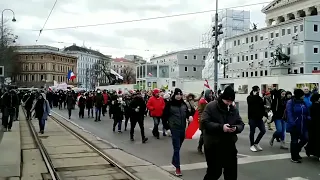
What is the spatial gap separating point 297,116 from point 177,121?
10.5 feet

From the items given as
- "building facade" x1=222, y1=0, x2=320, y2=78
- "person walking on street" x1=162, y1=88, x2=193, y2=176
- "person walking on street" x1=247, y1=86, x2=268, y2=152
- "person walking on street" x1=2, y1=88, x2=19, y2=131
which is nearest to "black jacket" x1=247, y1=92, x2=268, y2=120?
"person walking on street" x1=247, y1=86, x2=268, y2=152

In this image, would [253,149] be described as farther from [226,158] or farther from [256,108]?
[226,158]

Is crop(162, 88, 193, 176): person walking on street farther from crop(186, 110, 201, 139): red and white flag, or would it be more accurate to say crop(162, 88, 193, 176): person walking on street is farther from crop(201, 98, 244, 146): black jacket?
crop(186, 110, 201, 139): red and white flag

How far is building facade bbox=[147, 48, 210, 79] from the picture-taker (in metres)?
92.2

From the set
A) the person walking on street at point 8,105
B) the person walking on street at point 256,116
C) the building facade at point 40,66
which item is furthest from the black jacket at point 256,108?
the building facade at point 40,66

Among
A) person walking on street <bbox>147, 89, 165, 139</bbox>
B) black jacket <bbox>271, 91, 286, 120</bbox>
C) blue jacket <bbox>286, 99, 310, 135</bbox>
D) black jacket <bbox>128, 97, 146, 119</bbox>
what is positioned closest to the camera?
blue jacket <bbox>286, 99, 310, 135</bbox>

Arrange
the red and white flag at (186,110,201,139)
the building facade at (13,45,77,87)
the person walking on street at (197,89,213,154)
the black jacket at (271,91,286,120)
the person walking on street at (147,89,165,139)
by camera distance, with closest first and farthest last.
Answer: the person walking on street at (197,89,213,154)
the red and white flag at (186,110,201,139)
the black jacket at (271,91,286,120)
the person walking on street at (147,89,165,139)
the building facade at (13,45,77,87)

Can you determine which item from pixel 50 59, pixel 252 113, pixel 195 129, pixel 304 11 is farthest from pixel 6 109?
pixel 50 59

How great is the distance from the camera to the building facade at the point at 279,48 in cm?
5756

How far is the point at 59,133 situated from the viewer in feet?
53.0

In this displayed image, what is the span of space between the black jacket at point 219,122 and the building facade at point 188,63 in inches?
3370

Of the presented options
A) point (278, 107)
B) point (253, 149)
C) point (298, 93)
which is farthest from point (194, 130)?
point (298, 93)

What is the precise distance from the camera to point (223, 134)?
5.46m

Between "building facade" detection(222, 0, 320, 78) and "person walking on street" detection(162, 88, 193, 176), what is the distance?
46327 mm
